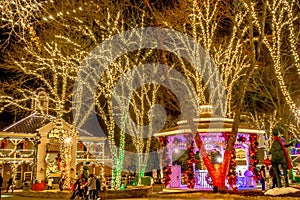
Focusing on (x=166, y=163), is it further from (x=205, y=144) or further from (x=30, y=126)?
(x=30, y=126)

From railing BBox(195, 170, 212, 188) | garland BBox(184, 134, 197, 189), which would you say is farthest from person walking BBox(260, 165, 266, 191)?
garland BBox(184, 134, 197, 189)

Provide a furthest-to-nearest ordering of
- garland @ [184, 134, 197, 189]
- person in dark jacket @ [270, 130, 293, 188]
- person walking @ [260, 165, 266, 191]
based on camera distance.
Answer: garland @ [184, 134, 197, 189], person walking @ [260, 165, 266, 191], person in dark jacket @ [270, 130, 293, 188]

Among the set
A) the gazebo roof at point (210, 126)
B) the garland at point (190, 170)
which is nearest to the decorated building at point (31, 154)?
the gazebo roof at point (210, 126)

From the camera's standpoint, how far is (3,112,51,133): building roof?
39.7 metres

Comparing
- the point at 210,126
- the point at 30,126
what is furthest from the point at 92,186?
the point at 30,126

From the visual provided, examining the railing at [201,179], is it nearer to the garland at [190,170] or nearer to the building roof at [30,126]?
the garland at [190,170]

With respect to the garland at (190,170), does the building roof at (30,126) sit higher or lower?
higher

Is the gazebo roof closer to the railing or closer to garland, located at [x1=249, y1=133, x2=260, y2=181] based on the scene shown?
garland, located at [x1=249, y1=133, x2=260, y2=181]

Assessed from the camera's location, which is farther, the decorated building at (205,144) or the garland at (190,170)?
the decorated building at (205,144)

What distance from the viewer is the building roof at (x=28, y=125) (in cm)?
3972

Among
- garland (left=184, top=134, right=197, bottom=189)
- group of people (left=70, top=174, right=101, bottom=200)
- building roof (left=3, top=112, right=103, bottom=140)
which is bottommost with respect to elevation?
group of people (left=70, top=174, right=101, bottom=200)

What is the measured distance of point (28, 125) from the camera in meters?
41.4

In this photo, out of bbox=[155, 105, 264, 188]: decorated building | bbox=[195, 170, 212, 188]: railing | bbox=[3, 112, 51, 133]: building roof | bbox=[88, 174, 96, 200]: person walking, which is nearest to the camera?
bbox=[88, 174, 96, 200]: person walking

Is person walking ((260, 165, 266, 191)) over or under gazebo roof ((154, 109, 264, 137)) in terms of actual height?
under
